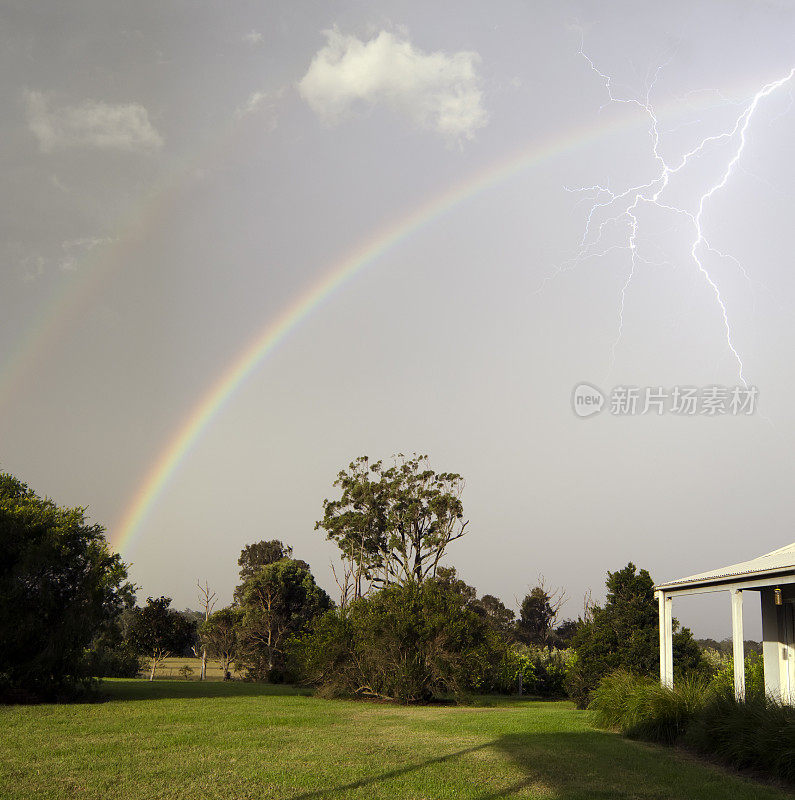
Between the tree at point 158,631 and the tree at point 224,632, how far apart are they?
5.52 m

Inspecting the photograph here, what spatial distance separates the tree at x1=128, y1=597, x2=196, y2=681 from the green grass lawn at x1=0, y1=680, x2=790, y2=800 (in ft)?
71.3

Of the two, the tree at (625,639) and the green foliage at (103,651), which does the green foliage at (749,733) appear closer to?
the tree at (625,639)

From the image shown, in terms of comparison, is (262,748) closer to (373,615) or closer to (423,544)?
(373,615)

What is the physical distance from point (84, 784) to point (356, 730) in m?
7.36

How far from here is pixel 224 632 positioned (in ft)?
149

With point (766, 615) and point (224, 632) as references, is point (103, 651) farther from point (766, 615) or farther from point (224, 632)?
point (224, 632)

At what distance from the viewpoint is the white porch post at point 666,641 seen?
16178 millimetres

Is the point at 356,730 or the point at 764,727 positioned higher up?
the point at 764,727

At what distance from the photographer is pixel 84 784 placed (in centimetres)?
858

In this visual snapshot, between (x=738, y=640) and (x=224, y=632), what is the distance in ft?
121

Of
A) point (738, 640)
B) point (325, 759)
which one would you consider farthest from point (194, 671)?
point (738, 640)

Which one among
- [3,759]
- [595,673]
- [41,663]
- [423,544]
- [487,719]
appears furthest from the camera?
[423,544]

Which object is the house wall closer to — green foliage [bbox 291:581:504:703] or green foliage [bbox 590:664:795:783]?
green foliage [bbox 590:664:795:783]

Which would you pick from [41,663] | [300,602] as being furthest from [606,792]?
[300,602]
